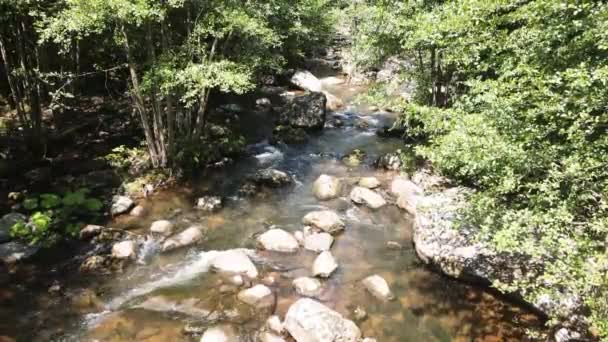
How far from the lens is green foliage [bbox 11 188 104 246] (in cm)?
1263

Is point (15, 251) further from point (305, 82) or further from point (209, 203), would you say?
point (305, 82)

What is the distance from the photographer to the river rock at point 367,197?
15.4 m

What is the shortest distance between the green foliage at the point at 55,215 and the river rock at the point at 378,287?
8742 millimetres

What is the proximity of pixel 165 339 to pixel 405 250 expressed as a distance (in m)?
7.19

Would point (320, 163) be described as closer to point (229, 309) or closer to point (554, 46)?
point (229, 309)

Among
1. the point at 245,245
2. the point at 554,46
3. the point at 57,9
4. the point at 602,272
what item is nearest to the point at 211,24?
the point at 57,9

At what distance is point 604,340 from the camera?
6.04 m

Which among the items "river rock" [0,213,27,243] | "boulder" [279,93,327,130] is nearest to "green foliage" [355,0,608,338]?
"river rock" [0,213,27,243]

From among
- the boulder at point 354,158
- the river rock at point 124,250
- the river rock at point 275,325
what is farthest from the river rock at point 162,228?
the boulder at point 354,158

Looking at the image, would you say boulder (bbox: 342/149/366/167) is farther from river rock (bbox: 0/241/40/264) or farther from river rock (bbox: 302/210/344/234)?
river rock (bbox: 0/241/40/264)

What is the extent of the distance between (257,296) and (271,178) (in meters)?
6.96

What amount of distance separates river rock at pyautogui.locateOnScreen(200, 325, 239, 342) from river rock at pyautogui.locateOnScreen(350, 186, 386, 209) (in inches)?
288

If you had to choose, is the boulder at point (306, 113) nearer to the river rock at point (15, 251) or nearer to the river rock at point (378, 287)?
the river rock at point (378, 287)

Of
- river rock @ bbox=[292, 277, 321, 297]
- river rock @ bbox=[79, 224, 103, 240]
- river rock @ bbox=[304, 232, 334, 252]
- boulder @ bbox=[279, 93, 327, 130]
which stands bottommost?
river rock @ bbox=[292, 277, 321, 297]
